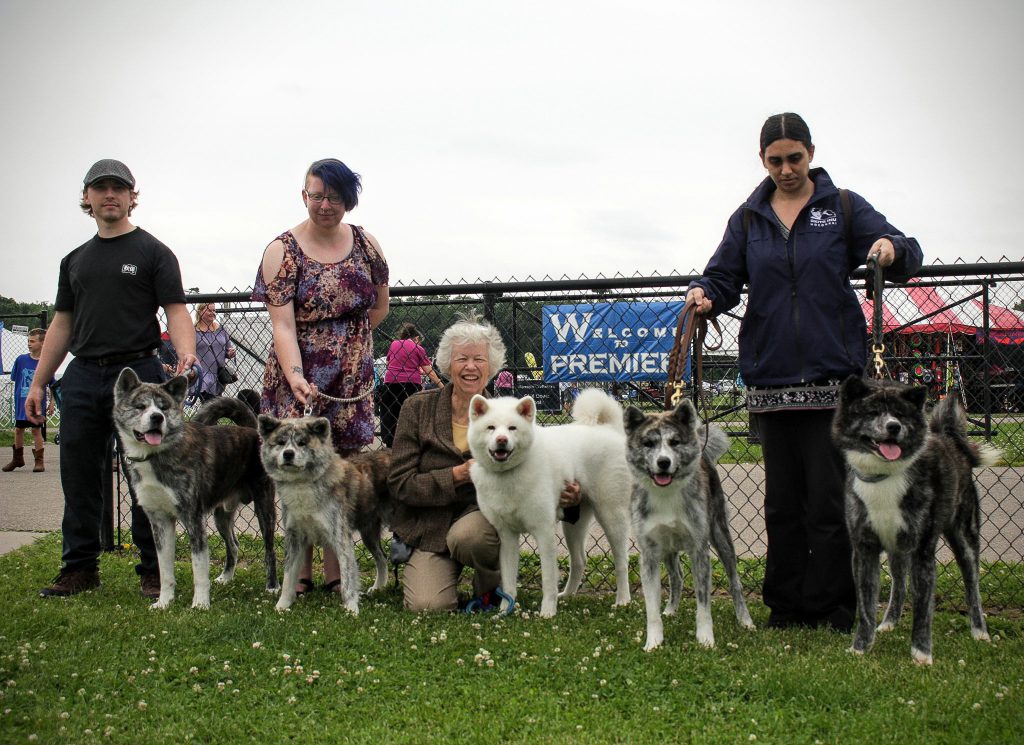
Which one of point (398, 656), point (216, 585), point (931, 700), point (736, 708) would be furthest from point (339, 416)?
point (931, 700)

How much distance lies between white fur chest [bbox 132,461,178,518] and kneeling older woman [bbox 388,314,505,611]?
4.40 ft

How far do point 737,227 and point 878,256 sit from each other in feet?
2.85

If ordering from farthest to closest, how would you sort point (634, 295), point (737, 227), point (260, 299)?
point (634, 295) → point (260, 299) → point (737, 227)

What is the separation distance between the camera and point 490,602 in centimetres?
530

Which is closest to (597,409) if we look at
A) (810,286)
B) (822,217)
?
(810,286)

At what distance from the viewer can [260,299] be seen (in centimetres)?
532

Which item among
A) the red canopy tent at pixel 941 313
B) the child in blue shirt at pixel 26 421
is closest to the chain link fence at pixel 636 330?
the red canopy tent at pixel 941 313

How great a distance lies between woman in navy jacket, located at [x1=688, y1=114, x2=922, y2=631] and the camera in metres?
4.21

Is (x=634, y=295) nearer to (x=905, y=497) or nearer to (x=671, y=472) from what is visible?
(x=671, y=472)

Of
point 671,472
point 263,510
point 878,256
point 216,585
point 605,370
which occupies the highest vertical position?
point 878,256

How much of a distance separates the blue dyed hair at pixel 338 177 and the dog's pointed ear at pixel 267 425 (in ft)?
→ 4.74

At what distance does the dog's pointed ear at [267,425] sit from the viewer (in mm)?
5020

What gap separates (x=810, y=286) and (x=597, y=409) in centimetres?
171

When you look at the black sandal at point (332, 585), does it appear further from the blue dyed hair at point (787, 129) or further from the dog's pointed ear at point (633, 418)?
the blue dyed hair at point (787, 129)
